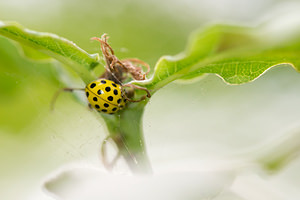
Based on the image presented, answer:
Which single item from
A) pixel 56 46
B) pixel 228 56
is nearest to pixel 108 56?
pixel 56 46

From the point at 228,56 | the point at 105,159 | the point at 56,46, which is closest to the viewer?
the point at 228,56

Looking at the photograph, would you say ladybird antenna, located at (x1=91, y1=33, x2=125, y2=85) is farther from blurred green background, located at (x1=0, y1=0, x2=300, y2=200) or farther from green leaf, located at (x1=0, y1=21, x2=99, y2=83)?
blurred green background, located at (x1=0, y1=0, x2=300, y2=200)

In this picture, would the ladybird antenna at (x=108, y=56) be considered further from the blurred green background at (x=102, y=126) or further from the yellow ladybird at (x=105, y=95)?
the blurred green background at (x=102, y=126)

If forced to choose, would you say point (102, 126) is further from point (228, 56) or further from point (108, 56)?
point (228, 56)

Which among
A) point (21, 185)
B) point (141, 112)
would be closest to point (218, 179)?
point (141, 112)

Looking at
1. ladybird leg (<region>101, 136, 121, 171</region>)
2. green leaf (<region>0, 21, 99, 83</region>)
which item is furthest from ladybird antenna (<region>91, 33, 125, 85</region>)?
ladybird leg (<region>101, 136, 121, 171</region>)

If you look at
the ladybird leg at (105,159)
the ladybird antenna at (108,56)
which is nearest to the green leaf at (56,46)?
the ladybird antenna at (108,56)

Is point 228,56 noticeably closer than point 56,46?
Yes
